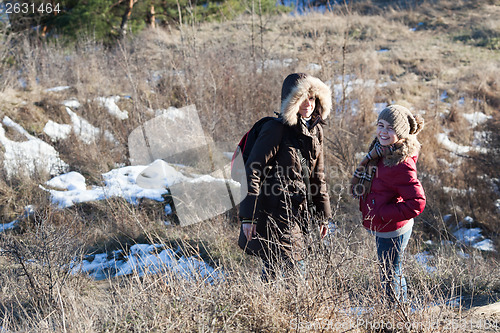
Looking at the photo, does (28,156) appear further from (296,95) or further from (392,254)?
(392,254)

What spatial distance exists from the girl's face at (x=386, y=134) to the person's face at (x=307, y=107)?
42cm

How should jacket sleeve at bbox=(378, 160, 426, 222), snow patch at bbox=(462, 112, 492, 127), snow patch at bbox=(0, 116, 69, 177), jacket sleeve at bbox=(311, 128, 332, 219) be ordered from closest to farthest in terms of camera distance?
1. jacket sleeve at bbox=(378, 160, 426, 222)
2. jacket sleeve at bbox=(311, 128, 332, 219)
3. snow patch at bbox=(0, 116, 69, 177)
4. snow patch at bbox=(462, 112, 492, 127)

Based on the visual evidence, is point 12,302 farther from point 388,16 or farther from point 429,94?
point 388,16

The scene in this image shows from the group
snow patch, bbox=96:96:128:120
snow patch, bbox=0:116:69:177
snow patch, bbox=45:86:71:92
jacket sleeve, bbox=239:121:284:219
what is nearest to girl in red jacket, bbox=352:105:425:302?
jacket sleeve, bbox=239:121:284:219

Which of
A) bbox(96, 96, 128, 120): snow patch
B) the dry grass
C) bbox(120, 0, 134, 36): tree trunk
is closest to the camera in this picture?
the dry grass

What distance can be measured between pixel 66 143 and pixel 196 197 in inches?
111

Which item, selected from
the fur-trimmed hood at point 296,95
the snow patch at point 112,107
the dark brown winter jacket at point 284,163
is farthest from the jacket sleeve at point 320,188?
the snow patch at point 112,107

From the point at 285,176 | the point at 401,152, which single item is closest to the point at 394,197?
the point at 401,152

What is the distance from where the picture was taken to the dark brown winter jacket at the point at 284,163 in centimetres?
246

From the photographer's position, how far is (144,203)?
529cm

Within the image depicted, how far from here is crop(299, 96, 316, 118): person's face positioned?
2516 millimetres

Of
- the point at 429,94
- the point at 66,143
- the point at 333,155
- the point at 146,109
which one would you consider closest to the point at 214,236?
the point at 333,155

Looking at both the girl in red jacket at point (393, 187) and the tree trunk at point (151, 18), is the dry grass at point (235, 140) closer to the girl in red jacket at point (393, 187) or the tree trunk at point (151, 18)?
the girl in red jacket at point (393, 187)

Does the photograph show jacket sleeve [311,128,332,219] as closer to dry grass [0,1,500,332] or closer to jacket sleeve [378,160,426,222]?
dry grass [0,1,500,332]
